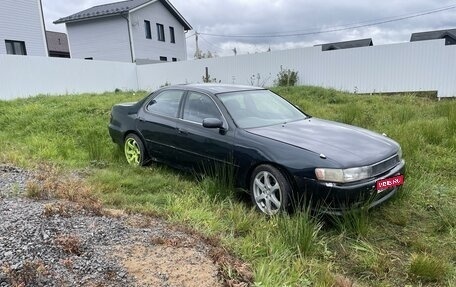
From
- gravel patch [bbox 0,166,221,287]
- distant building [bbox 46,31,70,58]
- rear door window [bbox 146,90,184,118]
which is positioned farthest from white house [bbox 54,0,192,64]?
gravel patch [bbox 0,166,221,287]

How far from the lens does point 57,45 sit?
1505 inches

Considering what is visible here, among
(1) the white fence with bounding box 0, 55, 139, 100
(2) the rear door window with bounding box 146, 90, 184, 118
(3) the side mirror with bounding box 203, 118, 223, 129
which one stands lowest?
(3) the side mirror with bounding box 203, 118, 223, 129

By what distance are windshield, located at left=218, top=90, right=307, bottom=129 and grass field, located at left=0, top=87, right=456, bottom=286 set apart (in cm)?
91

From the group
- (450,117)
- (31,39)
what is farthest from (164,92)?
(31,39)

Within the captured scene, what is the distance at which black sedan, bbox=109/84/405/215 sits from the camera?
3562 mm

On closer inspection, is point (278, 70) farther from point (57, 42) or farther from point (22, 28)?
point (57, 42)

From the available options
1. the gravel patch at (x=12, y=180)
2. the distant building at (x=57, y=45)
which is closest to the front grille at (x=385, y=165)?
the gravel patch at (x=12, y=180)

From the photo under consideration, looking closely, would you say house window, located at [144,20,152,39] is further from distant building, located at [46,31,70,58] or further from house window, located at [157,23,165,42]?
distant building, located at [46,31,70,58]

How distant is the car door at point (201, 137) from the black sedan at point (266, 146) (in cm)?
1

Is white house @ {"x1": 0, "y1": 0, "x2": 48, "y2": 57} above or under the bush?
above

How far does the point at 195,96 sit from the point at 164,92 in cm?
82

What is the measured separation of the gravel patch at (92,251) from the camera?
2.23 meters

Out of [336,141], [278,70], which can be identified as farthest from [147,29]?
[336,141]

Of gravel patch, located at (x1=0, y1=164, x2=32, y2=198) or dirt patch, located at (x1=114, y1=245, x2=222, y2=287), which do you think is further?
gravel patch, located at (x1=0, y1=164, x2=32, y2=198)
